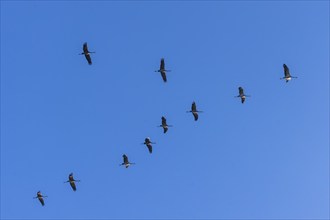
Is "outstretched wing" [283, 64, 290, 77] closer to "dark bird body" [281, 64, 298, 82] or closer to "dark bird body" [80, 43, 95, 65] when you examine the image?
"dark bird body" [281, 64, 298, 82]

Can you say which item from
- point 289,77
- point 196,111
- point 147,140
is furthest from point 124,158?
point 289,77

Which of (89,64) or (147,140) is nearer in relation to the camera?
(89,64)

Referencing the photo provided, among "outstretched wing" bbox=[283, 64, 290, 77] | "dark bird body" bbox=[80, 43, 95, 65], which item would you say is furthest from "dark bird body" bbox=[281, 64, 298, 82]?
"dark bird body" bbox=[80, 43, 95, 65]

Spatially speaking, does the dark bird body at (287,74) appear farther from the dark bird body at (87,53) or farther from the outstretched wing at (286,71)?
the dark bird body at (87,53)

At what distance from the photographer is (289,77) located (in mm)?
111562

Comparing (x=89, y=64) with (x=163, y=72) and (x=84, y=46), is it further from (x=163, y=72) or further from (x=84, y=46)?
(x=163, y=72)

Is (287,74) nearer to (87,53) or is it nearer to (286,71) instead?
(286,71)

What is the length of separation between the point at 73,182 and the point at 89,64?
15.2m

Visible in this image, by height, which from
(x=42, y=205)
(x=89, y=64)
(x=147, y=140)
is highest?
(x=89, y=64)

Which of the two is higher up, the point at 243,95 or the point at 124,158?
the point at 243,95

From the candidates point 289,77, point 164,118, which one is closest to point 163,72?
point 164,118

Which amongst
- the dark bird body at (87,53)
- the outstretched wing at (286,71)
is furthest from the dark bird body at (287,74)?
the dark bird body at (87,53)

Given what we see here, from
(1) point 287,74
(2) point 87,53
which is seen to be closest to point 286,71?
(1) point 287,74

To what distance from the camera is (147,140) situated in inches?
4419
